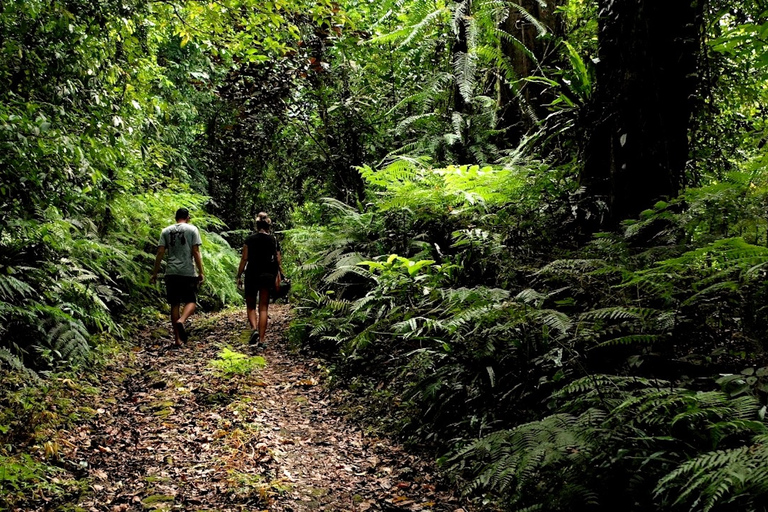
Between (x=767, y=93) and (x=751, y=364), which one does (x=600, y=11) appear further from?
(x=751, y=364)

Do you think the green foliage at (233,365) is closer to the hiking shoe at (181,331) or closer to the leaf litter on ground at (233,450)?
the leaf litter on ground at (233,450)

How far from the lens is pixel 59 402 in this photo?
14.6 feet

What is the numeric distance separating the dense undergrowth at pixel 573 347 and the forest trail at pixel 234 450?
1.30 feet

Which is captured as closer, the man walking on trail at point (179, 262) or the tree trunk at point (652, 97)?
the tree trunk at point (652, 97)

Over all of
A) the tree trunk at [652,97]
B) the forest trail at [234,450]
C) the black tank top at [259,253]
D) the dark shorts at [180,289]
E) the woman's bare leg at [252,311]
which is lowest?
the forest trail at [234,450]

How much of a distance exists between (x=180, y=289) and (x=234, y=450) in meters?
4.15

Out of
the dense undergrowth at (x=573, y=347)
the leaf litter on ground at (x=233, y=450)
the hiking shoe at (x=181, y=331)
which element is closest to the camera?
the dense undergrowth at (x=573, y=347)

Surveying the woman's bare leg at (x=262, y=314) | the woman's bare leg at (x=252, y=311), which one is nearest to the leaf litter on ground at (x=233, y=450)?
the woman's bare leg at (x=262, y=314)

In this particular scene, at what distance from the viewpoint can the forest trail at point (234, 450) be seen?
3389 mm

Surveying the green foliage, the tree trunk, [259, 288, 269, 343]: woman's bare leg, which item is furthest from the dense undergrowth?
[259, 288, 269, 343]: woman's bare leg

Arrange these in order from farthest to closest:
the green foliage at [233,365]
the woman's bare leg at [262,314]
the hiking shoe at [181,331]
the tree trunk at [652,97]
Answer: the woman's bare leg at [262,314] → the hiking shoe at [181,331] → the green foliage at [233,365] → the tree trunk at [652,97]

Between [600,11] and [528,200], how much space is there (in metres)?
1.81

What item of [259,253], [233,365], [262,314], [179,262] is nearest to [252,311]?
[262,314]

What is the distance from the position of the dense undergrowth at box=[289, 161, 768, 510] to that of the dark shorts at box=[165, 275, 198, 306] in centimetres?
233
